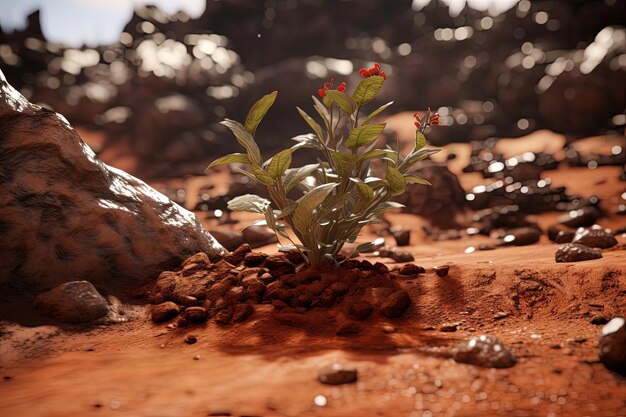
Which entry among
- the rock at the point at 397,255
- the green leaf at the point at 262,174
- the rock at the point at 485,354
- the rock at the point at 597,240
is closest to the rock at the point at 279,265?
the green leaf at the point at 262,174

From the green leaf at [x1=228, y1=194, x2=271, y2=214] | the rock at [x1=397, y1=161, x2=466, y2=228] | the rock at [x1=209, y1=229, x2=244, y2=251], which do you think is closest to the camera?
the green leaf at [x1=228, y1=194, x2=271, y2=214]

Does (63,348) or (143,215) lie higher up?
(143,215)

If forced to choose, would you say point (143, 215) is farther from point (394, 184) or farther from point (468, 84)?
point (468, 84)

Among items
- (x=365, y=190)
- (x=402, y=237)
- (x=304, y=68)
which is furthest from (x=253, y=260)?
(x=304, y=68)

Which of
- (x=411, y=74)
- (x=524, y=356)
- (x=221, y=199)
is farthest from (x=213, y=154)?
(x=524, y=356)

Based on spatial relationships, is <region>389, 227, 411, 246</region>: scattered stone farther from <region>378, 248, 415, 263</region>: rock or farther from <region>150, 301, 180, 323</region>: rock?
<region>150, 301, 180, 323</region>: rock

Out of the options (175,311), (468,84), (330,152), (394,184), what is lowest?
(175,311)

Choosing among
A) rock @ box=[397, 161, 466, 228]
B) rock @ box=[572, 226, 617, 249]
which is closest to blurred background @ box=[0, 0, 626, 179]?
rock @ box=[397, 161, 466, 228]

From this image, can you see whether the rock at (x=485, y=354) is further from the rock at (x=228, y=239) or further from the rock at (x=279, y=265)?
the rock at (x=228, y=239)
